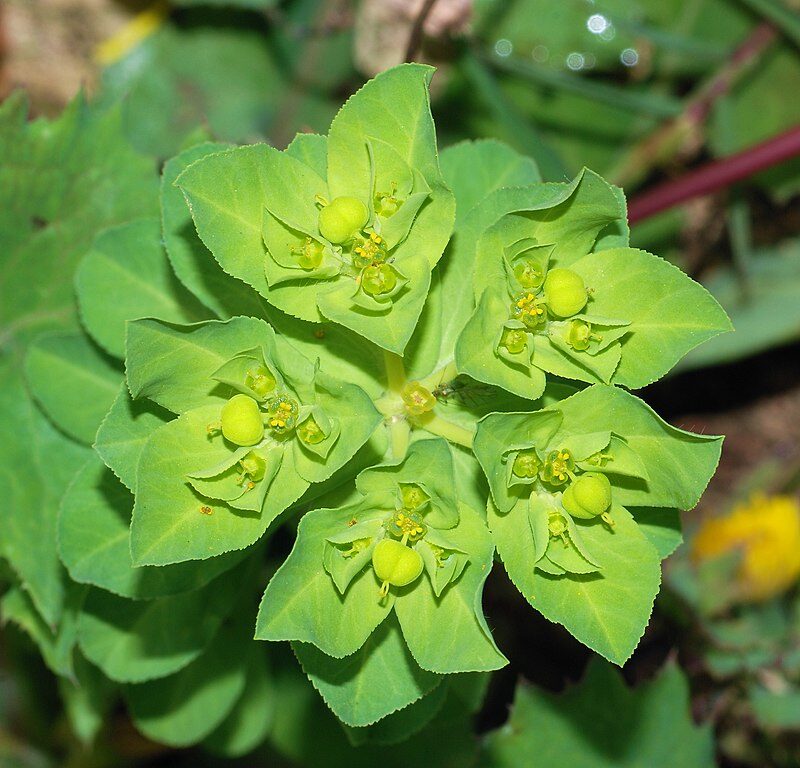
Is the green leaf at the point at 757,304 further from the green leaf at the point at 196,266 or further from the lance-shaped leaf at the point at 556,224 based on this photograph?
the green leaf at the point at 196,266

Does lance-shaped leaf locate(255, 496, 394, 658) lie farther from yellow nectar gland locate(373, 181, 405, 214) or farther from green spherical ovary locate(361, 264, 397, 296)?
yellow nectar gland locate(373, 181, 405, 214)

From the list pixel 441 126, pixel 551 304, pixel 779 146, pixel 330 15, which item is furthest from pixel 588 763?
pixel 330 15

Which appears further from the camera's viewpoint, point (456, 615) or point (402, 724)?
point (402, 724)

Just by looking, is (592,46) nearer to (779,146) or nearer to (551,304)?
(779,146)

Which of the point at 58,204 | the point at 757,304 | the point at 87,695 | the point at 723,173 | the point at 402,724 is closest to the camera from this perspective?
the point at 402,724

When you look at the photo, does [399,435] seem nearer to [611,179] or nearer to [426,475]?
[426,475]

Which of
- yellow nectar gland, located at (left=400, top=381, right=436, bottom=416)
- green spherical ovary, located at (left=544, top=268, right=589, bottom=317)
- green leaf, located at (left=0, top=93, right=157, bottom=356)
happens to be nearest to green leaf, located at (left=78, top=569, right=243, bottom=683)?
yellow nectar gland, located at (left=400, top=381, right=436, bottom=416)

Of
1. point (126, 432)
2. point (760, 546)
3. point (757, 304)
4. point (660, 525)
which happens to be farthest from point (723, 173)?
point (126, 432)
